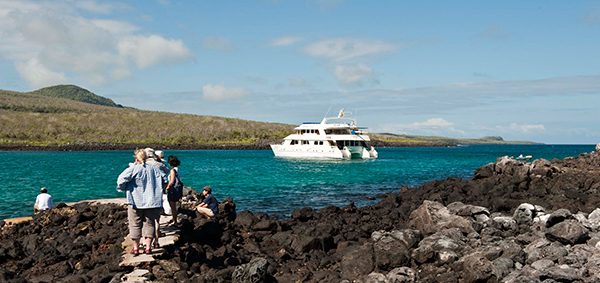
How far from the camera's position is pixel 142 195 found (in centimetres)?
774

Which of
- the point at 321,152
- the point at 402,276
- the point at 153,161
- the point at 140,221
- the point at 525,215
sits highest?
the point at 153,161

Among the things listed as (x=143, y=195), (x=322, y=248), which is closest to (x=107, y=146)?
(x=322, y=248)

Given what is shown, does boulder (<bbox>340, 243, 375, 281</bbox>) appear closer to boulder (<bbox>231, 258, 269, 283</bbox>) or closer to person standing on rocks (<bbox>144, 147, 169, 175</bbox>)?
boulder (<bbox>231, 258, 269, 283</bbox>)

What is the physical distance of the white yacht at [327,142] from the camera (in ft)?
168

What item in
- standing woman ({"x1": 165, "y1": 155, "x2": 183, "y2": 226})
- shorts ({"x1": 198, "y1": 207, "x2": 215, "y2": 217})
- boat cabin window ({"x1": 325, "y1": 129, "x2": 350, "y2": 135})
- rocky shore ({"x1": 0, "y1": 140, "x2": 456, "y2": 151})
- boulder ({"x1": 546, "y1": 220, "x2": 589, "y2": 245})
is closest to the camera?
standing woman ({"x1": 165, "y1": 155, "x2": 183, "y2": 226})

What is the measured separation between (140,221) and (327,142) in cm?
4374

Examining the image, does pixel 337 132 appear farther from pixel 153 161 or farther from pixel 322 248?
pixel 153 161

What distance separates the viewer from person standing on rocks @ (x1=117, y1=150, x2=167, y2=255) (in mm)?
7656

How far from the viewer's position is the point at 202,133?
104000 mm

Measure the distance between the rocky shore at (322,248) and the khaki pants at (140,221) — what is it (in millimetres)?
554

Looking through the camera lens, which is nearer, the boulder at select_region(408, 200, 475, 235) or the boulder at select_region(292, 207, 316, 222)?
the boulder at select_region(408, 200, 475, 235)

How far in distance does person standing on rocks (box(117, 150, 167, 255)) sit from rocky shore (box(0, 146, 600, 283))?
602mm

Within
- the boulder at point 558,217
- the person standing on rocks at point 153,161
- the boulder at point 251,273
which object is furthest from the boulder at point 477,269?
the person standing on rocks at point 153,161

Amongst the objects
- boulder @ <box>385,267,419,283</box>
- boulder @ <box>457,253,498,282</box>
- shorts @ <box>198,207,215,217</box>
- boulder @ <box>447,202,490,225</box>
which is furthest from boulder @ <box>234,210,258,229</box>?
boulder @ <box>447,202,490,225</box>
